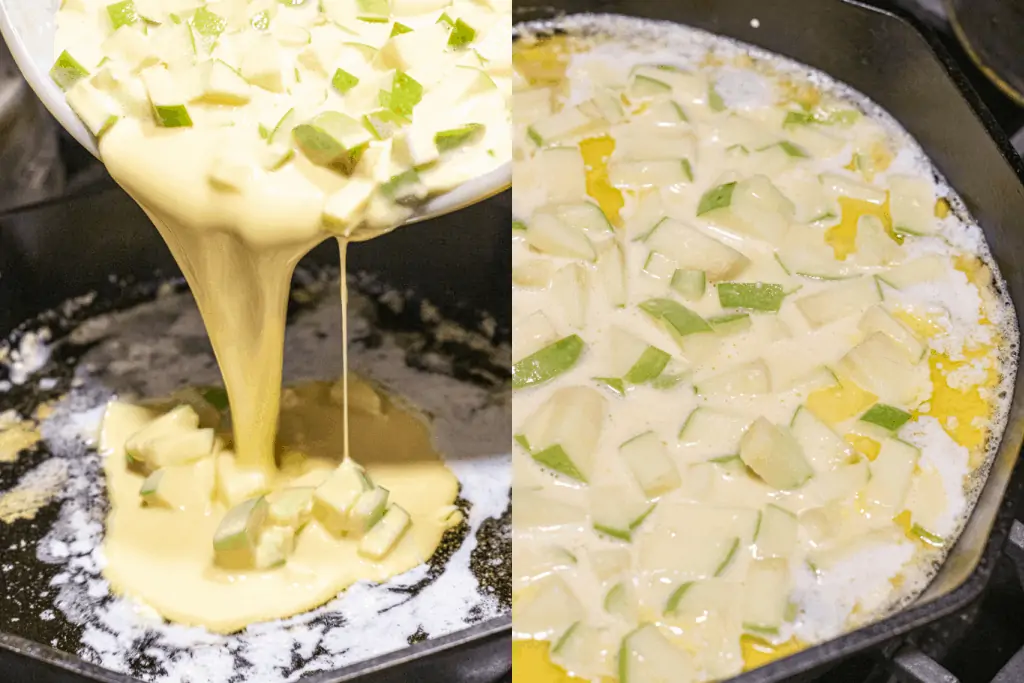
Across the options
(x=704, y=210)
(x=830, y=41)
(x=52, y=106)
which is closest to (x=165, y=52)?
(x=52, y=106)

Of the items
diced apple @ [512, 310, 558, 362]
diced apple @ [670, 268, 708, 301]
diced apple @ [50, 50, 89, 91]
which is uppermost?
diced apple @ [50, 50, 89, 91]

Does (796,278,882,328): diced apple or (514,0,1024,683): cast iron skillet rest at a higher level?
(514,0,1024,683): cast iron skillet

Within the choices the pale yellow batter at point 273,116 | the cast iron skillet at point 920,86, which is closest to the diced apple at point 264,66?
the pale yellow batter at point 273,116

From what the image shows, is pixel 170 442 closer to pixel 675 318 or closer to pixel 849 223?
pixel 675 318

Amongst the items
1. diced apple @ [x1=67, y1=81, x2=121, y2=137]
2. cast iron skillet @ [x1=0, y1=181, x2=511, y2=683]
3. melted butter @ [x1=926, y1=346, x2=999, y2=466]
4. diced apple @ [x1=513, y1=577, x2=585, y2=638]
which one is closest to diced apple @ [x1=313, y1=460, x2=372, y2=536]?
cast iron skillet @ [x1=0, y1=181, x2=511, y2=683]

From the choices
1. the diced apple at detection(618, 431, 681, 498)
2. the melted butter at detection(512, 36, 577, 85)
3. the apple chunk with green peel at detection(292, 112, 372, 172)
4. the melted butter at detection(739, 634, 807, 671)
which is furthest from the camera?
the melted butter at detection(512, 36, 577, 85)

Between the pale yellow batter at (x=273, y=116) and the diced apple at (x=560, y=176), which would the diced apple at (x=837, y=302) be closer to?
the diced apple at (x=560, y=176)

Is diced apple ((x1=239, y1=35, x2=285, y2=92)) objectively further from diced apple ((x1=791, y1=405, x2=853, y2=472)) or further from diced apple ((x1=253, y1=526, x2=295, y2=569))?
diced apple ((x1=791, y1=405, x2=853, y2=472))
